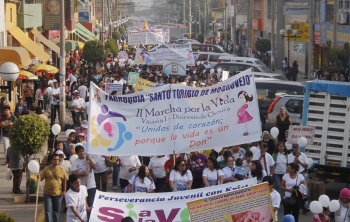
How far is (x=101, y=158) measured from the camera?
15.0 metres

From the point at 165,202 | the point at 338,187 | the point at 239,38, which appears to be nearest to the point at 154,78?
the point at 338,187

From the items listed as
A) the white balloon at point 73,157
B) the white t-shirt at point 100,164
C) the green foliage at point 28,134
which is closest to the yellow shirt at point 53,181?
the white balloon at point 73,157

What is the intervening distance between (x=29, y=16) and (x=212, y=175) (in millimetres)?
25782

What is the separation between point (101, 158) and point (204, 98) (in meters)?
2.62

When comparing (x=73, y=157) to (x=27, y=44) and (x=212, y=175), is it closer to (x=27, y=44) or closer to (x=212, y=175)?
(x=212, y=175)

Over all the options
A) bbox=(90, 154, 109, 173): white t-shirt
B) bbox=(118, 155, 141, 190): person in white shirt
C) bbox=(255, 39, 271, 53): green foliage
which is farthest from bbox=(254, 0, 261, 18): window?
bbox=(90, 154, 109, 173): white t-shirt

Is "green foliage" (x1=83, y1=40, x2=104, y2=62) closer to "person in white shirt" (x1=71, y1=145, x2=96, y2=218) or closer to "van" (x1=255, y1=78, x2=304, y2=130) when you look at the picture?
"van" (x1=255, y1=78, x2=304, y2=130)

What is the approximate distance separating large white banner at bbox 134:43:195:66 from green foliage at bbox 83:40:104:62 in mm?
5349

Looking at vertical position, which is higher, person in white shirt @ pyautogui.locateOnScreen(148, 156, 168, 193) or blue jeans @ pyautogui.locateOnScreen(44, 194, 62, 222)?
person in white shirt @ pyautogui.locateOnScreen(148, 156, 168, 193)

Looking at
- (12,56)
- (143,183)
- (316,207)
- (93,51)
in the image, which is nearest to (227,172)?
(143,183)

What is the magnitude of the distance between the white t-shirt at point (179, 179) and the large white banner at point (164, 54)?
24.6m

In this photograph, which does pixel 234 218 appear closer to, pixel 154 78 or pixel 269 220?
pixel 269 220

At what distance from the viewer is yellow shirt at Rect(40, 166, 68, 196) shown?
43.5ft

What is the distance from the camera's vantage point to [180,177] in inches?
529
